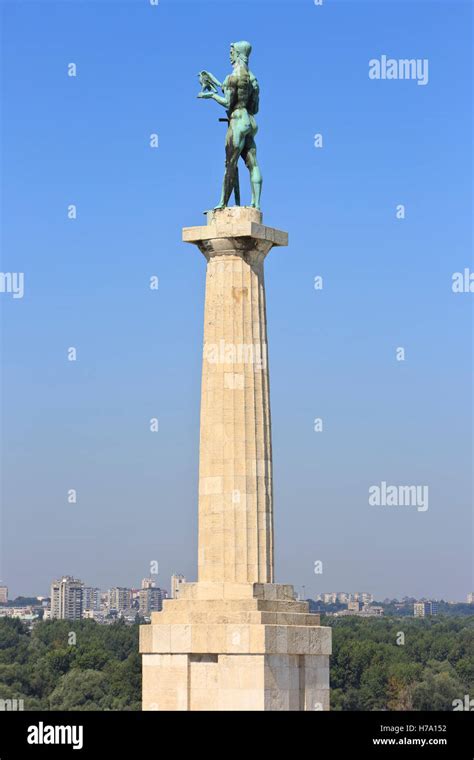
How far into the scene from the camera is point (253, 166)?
2286 inches

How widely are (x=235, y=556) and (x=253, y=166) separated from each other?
11693 millimetres

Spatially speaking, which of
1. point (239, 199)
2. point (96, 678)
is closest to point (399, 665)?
point (96, 678)

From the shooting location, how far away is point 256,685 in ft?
174

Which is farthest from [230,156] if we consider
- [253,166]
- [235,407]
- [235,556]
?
[235,556]

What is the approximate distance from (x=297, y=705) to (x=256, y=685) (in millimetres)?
1970

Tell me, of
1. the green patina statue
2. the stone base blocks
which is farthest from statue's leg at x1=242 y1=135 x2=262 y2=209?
the stone base blocks

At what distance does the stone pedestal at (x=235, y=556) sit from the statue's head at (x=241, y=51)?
455cm

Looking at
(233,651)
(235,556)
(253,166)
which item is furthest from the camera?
(253,166)

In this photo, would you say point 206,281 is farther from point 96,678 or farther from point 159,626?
point 96,678

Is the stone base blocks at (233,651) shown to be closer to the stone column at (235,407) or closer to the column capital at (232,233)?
the stone column at (235,407)

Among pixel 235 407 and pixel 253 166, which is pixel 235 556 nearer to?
pixel 235 407

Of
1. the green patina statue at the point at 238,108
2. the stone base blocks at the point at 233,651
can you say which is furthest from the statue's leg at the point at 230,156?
the stone base blocks at the point at 233,651

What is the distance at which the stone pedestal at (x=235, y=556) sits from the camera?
53281 mm
